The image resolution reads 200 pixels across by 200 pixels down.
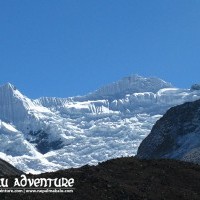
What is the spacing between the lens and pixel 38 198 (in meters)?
43.7

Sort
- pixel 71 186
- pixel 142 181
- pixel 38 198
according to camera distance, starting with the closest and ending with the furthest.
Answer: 1. pixel 38 198
2. pixel 71 186
3. pixel 142 181

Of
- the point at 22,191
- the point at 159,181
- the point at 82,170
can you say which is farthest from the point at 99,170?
the point at 22,191

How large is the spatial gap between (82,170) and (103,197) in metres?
6.13

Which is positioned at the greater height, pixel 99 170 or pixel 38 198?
pixel 99 170

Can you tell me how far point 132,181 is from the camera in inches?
1972

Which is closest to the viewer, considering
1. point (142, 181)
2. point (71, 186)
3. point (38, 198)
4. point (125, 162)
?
point (38, 198)

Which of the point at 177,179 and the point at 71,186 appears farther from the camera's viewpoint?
the point at 177,179

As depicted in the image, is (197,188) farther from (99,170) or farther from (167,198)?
(99,170)

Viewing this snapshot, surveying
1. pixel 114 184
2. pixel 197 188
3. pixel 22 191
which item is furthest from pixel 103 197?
pixel 197 188

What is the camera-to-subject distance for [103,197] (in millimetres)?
45844

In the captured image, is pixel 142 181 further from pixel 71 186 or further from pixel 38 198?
pixel 38 198

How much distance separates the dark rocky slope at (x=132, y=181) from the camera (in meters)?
46.3

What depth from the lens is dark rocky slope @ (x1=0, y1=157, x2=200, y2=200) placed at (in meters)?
46.3

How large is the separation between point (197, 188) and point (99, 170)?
8045 millimetres
